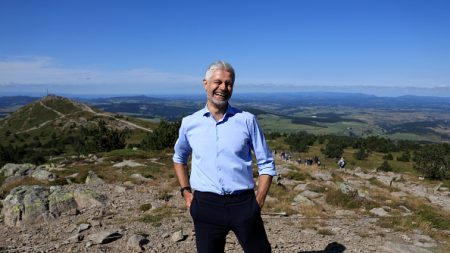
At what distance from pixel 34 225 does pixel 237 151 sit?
10768 mm

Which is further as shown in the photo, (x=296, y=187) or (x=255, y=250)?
(x=296, y=187)

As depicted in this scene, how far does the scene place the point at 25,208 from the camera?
1284 centimetres

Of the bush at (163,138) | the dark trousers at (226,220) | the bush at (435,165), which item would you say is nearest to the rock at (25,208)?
the dark trousers at (226,220)

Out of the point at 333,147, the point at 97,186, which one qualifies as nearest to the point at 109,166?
the point at 97,186

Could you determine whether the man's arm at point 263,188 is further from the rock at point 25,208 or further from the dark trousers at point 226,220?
the rock at point 25,208

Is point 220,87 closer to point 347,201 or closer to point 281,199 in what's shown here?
point 281,199

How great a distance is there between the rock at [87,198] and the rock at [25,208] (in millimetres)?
1151

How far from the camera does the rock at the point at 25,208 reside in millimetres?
12555

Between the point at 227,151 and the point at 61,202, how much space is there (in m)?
11.3

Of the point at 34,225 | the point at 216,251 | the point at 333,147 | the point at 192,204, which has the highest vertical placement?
the point at 192,204

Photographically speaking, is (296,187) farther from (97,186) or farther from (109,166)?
(109,166)

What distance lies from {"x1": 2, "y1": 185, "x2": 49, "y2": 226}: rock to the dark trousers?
1027 cm

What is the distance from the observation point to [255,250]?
4.68 metres

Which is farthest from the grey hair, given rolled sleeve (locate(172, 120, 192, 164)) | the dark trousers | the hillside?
the hillside
